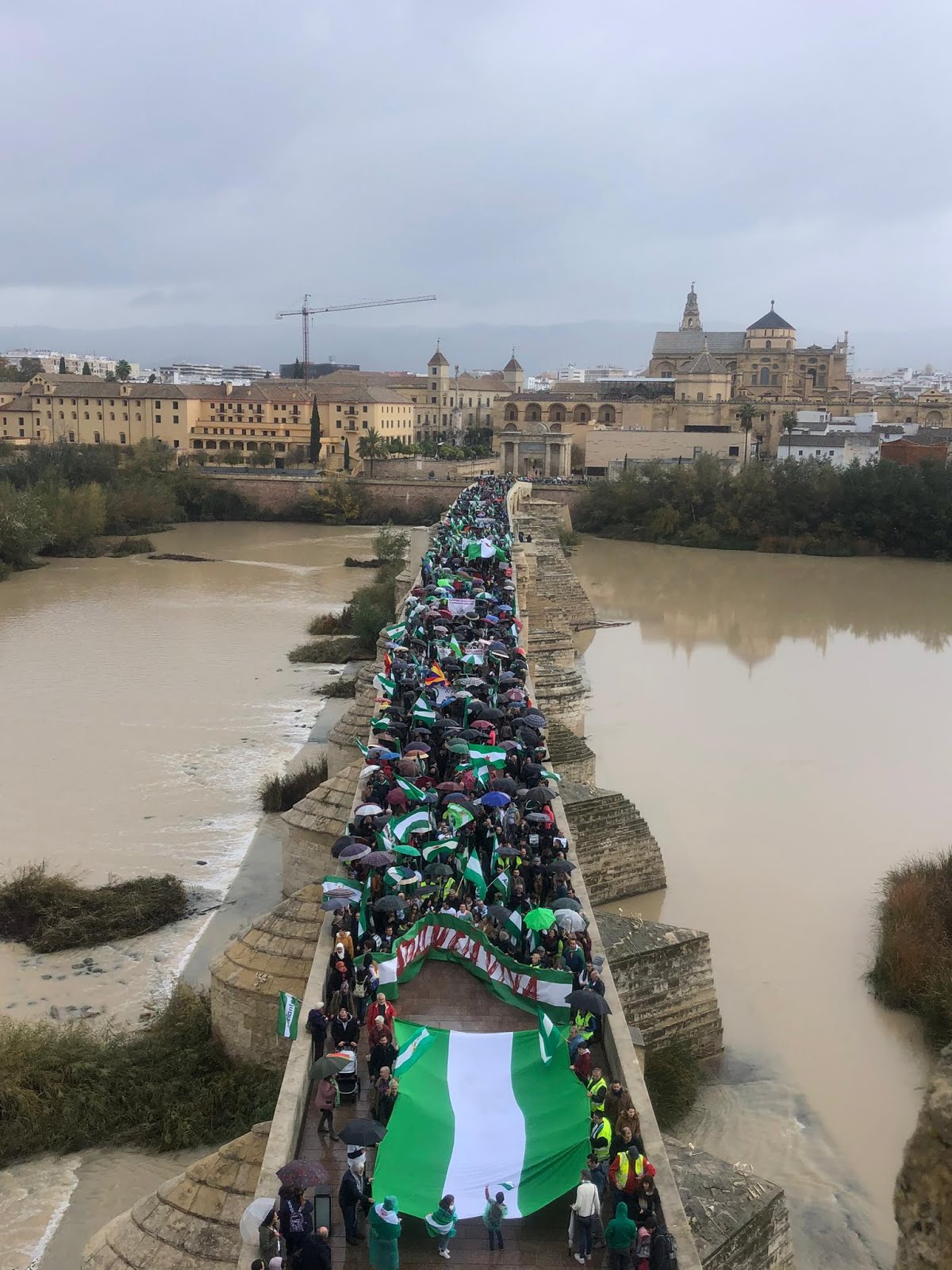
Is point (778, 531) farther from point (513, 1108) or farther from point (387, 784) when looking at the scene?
point (513, 1108)

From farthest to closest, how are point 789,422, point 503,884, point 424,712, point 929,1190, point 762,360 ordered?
point 762,360, point 789,422, point 424,712, point 503,884, point 929,1190

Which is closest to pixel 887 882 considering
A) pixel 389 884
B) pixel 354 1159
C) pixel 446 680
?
pixel 446 680

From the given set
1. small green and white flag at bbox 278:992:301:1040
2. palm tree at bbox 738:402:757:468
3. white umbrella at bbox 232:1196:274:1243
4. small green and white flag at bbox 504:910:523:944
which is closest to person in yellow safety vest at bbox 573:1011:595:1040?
small green and white flag at bbox 504:910:523:944

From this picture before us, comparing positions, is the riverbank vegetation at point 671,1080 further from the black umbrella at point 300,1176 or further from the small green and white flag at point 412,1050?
the black umbrella at point 300,1176

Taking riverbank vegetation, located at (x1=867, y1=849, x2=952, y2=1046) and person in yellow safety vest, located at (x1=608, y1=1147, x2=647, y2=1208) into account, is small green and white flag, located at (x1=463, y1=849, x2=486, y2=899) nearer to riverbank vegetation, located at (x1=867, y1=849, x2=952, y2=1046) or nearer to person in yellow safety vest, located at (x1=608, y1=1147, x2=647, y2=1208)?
person in yellow safety vest, located at (x1=608, y1=1147, x2=647, y2=1208)

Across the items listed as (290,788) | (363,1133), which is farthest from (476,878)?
(290,788)

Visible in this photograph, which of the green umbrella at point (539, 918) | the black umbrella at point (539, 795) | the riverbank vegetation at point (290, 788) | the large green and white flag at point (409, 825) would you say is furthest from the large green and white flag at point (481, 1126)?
the riverbank vegetation at point (290, 788)

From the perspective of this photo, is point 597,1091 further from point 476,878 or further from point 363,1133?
point 476,878
